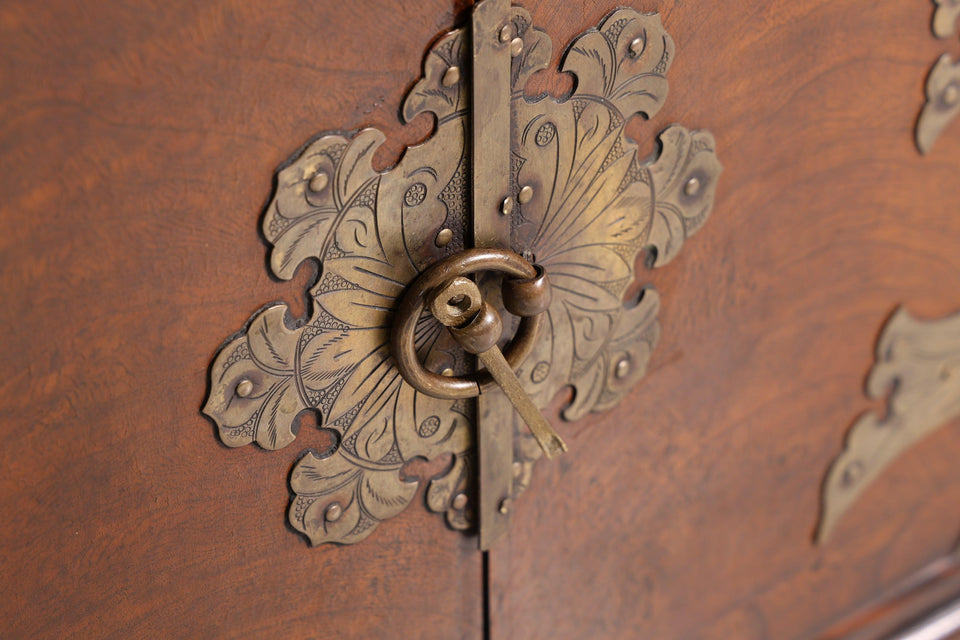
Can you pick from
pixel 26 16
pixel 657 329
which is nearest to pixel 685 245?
pixel 657 329

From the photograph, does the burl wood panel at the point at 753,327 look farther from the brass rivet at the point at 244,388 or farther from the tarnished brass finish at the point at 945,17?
the brass rivet at the point at 244,388

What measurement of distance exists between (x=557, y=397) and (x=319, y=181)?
0.79ft

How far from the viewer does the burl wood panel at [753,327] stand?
61 centimetres

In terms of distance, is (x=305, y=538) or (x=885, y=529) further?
(x=885, y=529)

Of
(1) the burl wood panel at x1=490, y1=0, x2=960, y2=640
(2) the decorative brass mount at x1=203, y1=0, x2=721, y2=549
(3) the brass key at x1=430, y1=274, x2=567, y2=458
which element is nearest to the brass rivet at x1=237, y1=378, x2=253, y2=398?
(2) the decorative brass mount at x1=203, y1=0, x2=721, y2=549

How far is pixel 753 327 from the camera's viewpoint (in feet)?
2.31

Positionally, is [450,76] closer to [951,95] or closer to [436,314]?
[436,314]

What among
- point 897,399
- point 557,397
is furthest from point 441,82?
point 897,399

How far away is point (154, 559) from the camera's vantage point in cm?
51

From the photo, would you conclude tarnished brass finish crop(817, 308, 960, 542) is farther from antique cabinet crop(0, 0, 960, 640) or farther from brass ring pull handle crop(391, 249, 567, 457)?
brass ring pull handle crop(391, 249, 567, 457)

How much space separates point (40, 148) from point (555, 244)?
285 mm

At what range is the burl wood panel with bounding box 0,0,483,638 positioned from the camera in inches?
15.7

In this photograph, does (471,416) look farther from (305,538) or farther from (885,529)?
(885,529)

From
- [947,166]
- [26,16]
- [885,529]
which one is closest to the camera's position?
[26,16]
